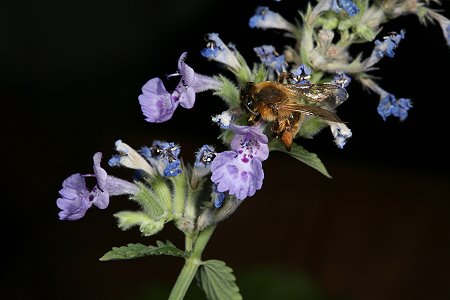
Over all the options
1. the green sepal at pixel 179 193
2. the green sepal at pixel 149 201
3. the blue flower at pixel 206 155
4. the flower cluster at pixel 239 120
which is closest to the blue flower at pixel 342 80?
the flower cluster at pixel 239 120

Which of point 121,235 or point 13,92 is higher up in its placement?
point 13,92

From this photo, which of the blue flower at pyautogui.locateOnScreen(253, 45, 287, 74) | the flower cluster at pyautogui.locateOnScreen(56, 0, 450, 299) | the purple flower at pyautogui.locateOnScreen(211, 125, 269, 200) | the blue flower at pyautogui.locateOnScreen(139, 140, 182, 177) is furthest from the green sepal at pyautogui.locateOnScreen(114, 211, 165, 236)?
the blue flower at pyautogui.locateOnScreen(253, 45, 287, 74)

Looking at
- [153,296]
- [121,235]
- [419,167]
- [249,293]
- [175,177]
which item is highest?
[175,177]

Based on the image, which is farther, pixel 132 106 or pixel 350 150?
pixel 132 106

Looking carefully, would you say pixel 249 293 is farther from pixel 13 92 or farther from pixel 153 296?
pixel 13 92

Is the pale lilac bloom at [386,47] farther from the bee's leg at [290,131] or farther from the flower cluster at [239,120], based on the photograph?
the bee's leg at [290,131]

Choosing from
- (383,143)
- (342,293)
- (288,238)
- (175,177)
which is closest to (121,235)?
(288,238)

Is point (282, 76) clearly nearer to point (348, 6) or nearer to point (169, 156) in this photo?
point (348, 6)

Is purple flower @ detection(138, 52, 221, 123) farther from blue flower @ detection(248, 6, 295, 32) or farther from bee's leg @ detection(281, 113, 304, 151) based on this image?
blue flower @ detection(248, 6, 295, 32)
